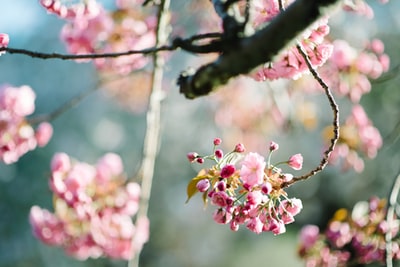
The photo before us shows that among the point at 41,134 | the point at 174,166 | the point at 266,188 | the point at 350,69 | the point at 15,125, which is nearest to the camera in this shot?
the point at 266,188

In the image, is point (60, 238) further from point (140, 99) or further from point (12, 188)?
point (12, 188)

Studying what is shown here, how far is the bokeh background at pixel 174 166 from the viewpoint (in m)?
5.75

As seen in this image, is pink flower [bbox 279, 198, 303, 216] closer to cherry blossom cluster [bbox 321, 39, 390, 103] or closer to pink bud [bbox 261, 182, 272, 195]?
pink bud [bbox 261, 182, 272, 195]

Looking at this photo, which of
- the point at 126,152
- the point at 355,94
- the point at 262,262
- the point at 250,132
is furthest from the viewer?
the point at 126,152

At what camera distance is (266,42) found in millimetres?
625

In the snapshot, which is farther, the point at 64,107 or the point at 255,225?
the point at 64,107

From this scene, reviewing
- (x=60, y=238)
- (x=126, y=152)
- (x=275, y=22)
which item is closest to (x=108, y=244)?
(x=60, y=238)

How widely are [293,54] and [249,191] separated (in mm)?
249

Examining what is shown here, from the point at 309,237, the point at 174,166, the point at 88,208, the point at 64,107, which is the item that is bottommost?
the point at 174,166

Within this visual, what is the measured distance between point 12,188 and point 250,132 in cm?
340

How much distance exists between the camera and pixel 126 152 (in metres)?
7.33

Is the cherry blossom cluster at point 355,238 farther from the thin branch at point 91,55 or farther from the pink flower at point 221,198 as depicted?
the thin branch at point 91,55

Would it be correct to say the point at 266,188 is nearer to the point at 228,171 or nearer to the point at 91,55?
the point at 228,171

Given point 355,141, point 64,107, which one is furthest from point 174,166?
point 64,107
